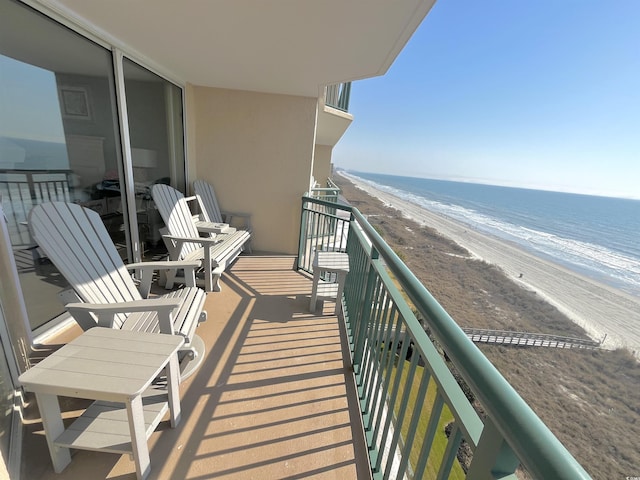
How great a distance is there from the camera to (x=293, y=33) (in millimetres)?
2098

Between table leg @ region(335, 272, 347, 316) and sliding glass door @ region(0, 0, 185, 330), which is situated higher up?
sliding glass door @ region(0, 0, 185, 330)

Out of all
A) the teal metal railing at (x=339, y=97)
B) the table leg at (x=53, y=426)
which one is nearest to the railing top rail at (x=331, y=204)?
the table leg at (x=53, y=426)

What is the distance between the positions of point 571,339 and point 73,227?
1919 cm

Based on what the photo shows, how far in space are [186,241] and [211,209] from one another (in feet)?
4.34

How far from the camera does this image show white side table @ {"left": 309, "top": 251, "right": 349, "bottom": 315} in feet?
8.33

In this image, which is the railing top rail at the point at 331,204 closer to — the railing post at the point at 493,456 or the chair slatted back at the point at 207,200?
the chair slatted back at the point at 207,200

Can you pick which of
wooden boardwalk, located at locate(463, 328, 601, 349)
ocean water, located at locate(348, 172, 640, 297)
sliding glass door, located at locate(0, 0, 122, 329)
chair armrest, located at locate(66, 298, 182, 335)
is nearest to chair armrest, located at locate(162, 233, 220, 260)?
sliding glass door, located at locate(0, 0, 122, 329)

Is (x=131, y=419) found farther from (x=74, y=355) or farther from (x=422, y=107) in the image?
(x=422, y=107)

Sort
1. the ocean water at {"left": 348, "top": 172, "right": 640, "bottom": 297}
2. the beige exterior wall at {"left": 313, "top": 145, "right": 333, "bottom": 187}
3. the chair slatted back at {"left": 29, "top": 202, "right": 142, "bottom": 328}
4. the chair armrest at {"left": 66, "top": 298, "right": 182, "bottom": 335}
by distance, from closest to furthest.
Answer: the chair armrest at {"left": 66, "top": 298, "right": 182, "bottom": 335}, the chair slatted back at {"left": 29, "top": 202, "right": 142, "bottom": 328}, the beige exterior wall at {"left": 313, "top": 145, "right": 333, "bottom": 187}, the ocean water at {"left": 348, "top": 172, "right": 640, "bottom": 297}

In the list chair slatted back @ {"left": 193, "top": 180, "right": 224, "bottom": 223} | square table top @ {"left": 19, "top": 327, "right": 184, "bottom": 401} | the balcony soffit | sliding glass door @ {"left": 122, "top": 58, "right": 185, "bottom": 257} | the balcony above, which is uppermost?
the balcony above

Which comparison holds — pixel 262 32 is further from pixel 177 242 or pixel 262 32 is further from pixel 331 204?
pixel 177 242

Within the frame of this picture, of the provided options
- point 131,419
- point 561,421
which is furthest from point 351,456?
point 561,421

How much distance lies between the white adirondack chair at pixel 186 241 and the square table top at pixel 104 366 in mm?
1410

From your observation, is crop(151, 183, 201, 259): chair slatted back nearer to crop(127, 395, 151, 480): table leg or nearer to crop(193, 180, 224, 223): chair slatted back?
crop(193, 180, 224, 223): chair slatted back
